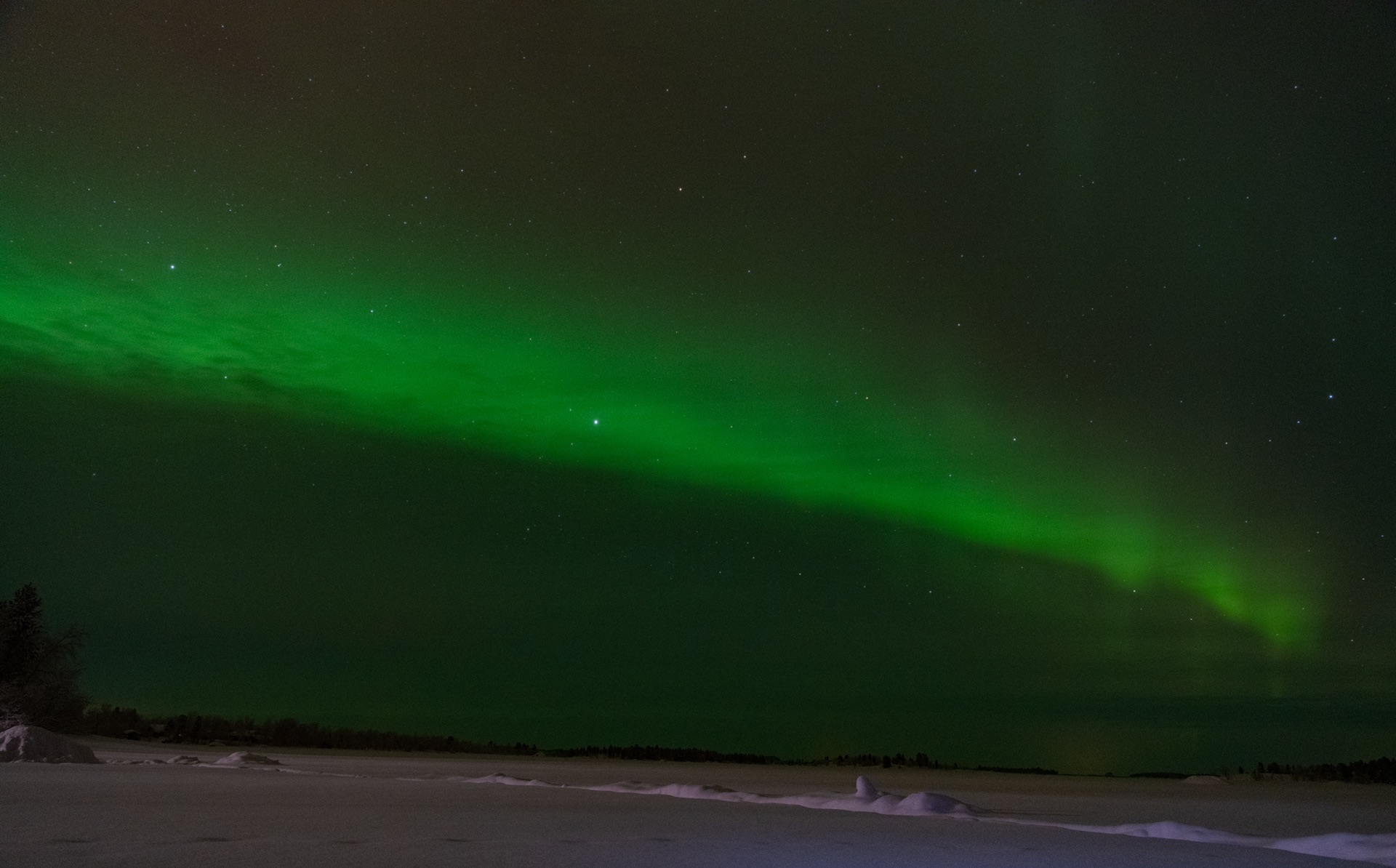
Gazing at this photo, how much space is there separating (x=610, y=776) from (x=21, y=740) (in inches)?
607


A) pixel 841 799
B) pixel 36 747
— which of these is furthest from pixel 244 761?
pixel 841 799

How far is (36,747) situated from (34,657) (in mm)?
29300

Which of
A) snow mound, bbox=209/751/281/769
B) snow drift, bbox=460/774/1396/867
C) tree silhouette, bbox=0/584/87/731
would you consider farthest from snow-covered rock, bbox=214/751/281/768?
tree silhouette, bbox=0/584/87/731

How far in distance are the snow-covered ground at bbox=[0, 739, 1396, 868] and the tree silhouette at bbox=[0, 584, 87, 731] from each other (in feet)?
106

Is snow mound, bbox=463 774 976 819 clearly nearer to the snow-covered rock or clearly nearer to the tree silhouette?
the snow-covered rock

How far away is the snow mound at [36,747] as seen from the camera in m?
23.9

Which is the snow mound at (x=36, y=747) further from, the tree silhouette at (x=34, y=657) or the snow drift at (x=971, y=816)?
the tree silhouette at (x=34, y=657)

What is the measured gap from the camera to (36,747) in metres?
24.5

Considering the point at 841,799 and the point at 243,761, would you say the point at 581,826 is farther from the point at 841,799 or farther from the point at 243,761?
the point at 243,761

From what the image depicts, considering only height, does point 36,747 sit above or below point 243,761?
above

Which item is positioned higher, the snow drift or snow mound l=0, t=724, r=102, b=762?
the snow drift

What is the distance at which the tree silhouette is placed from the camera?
47.7 metres

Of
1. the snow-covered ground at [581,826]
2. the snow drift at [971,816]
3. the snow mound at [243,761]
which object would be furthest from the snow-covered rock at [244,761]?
the snow drift at [971,816]

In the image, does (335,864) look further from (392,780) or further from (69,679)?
Result: (69,679)
